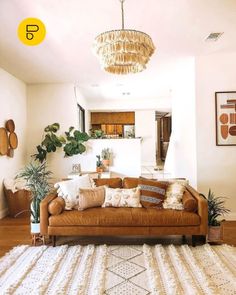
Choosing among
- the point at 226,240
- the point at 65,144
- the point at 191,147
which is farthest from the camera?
the point at 65,144

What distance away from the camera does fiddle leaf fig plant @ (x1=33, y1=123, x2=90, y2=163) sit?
20.5 ft

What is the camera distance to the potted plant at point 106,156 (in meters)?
6.75

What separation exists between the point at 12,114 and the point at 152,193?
11.7 feet

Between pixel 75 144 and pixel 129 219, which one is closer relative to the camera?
pixel 129 219

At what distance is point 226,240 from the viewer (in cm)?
376

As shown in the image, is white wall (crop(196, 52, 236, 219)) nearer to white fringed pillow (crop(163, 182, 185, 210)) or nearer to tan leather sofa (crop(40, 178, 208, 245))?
white fringed pillow (crop(163, 182, 185, 210))

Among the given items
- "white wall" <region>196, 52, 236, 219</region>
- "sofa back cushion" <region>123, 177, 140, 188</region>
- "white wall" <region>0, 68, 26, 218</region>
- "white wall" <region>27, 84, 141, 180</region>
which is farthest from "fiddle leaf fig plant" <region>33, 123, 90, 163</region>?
"white wall" <region>196, 52, 236, 219</region>

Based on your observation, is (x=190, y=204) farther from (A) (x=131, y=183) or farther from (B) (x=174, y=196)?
(A) (x=131, y=183)

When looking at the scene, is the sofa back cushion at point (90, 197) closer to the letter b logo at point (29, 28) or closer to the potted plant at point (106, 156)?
the letter b logo at point (29, 28)

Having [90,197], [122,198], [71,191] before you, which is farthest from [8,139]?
[122,198]

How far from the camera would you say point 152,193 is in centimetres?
383

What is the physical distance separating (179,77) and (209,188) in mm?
2575

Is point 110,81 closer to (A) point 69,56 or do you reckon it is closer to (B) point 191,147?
(A) point 69,56

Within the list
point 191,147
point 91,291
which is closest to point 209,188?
point 191,147
